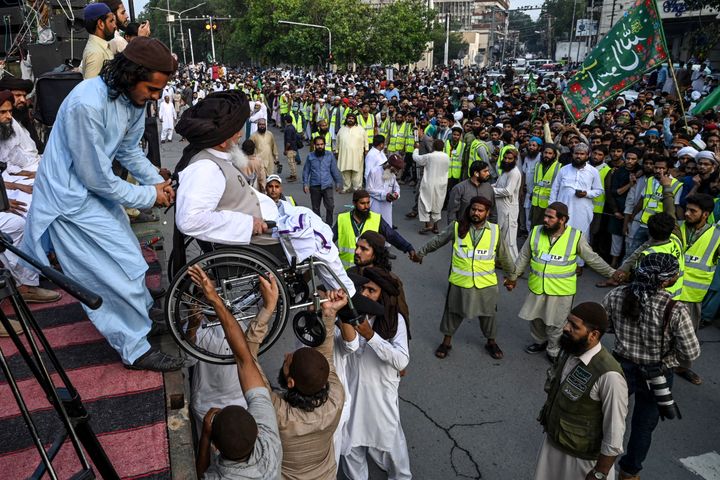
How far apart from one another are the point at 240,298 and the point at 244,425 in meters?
1.13

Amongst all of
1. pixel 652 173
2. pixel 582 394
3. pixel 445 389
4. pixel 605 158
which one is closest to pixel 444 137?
pixel 605 158

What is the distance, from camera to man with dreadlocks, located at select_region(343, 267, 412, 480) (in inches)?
154

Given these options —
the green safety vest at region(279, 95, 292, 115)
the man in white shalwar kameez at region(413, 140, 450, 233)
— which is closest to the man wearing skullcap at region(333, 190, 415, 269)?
the man in white shalwar kameez at region(413, 140, 450, 233)

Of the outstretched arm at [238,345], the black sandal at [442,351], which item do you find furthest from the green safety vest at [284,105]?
the outstretched arm at [238,345]

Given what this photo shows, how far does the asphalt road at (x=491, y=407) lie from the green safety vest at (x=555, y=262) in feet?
2.86

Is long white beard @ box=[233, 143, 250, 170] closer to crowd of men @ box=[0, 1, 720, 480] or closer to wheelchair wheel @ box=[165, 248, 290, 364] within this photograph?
crowd of men @ box=[0, 1, 720, 480]

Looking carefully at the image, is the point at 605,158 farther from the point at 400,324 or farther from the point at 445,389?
the point at 400,324

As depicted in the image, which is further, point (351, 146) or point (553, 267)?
point (351, 146)

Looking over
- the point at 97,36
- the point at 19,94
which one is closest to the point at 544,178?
the point at 97,36

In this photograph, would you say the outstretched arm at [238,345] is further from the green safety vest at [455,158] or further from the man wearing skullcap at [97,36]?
the green safety vest at [455,158]

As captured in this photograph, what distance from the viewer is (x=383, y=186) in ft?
30.6

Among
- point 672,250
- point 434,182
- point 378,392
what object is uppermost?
point 672,250

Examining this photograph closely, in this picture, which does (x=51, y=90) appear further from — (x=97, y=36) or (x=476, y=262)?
(x=476, y=262)

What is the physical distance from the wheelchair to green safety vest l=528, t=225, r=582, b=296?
9.66ft
